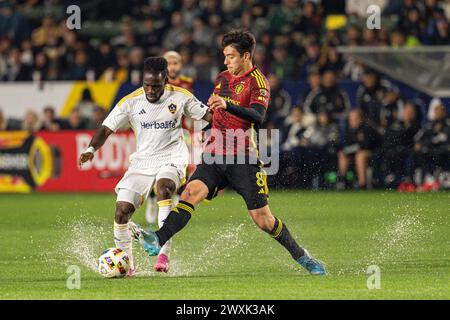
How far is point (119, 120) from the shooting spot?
1083 centimetres

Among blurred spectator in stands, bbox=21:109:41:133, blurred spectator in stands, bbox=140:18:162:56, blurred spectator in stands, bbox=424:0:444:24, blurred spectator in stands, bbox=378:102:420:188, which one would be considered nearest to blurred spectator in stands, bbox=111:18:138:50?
blurred spectator in stands, bbox=140:18:162:56

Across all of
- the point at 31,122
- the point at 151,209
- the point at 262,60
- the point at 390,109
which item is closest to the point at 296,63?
the point at 262,60

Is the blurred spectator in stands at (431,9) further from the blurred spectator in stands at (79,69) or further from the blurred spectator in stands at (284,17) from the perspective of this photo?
the blurred spectator in stands at (79,69)

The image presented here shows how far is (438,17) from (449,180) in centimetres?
352

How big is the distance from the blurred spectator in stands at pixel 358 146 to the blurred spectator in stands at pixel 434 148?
0.81m

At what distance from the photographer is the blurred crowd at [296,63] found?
66.5 feet

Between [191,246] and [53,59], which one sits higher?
[53,59]

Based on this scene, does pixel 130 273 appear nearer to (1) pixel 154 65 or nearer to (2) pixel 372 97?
(1) pixel 154 65

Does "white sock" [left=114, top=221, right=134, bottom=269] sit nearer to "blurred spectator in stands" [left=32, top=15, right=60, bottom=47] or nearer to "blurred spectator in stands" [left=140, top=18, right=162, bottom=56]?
"blurred spectator in stands" [left=140, top=18, right=162, bottom=56]

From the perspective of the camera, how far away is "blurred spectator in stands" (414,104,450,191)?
784 inches

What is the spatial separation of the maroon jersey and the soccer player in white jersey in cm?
46
